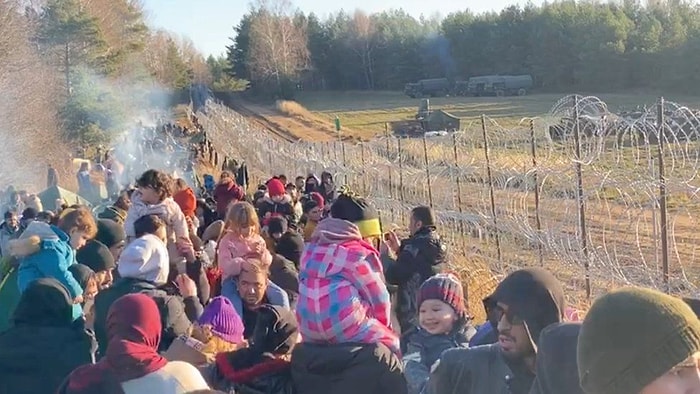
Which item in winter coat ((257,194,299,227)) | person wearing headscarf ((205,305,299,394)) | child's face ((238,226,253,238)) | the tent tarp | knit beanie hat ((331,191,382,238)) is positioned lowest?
the tent tarp

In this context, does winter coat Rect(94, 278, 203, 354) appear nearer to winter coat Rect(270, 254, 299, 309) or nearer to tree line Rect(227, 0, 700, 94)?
winter coat Rect(270, 254, 299, 309)

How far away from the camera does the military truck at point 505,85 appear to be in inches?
2751

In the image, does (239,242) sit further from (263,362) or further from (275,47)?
(275,47)

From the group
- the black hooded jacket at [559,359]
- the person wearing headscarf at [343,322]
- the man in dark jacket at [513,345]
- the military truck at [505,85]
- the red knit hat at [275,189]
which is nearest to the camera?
the black hooded jacket at [559,359]

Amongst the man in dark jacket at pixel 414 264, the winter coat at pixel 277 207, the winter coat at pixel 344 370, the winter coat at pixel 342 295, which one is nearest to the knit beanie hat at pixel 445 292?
the winter coat at pixel 342 295

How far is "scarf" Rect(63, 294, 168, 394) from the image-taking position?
3.07 m

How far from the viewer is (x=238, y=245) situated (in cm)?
528

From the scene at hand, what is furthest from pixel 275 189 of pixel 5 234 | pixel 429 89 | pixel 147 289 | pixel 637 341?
pixel 429 89

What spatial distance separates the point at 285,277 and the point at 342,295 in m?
1.69

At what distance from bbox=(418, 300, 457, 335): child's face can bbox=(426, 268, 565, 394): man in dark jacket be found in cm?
69

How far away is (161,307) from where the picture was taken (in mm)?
3914

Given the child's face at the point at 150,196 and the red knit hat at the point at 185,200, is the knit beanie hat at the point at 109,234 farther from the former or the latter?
the red knit hat at the point at 185,200

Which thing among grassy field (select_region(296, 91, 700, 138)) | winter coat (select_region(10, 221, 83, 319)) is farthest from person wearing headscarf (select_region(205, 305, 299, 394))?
grassy field (select_region(296, 91, 700, 138))

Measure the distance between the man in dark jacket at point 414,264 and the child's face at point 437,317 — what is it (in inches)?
58.2
